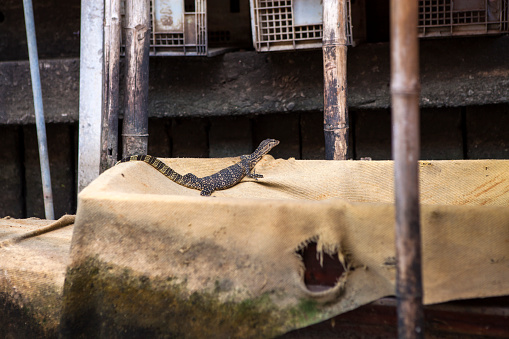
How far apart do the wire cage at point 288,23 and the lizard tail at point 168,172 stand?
45.7 inches

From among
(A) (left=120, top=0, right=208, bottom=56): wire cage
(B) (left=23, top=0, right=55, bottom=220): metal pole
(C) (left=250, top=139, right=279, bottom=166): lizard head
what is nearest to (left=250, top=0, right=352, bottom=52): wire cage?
(A) (left=120, top=0, right=208, bottom=56): wire cage

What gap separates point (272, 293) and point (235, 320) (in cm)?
18

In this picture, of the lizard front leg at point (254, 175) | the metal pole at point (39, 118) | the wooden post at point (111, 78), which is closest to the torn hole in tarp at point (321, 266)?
the lizard front leg at point (254, 175)

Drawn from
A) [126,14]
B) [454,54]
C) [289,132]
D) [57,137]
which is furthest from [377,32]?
[57,137]

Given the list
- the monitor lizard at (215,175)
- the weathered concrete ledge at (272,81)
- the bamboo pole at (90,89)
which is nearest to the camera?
the monitor lizard at (215,175)

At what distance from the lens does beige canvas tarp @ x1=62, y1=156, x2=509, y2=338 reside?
6.29 feet

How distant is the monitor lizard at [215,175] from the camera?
11.0 ft

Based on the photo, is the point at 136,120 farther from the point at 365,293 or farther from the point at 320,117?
the point at 365,293

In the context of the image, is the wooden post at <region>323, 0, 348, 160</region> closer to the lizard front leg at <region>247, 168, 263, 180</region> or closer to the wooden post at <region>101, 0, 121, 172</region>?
the lizard front leg at <region>247, 168, 263, 180</region>

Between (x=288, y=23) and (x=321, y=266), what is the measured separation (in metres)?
2.47

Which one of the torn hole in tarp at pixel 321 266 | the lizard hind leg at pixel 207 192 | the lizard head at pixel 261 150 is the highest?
the lizard head at pixel 261 150

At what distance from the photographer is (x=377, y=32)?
478cm

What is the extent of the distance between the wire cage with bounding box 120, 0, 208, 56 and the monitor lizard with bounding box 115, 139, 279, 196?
3.05ft

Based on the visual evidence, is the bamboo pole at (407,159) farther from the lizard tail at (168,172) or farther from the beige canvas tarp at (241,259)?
the lizard tail at (168,172)
